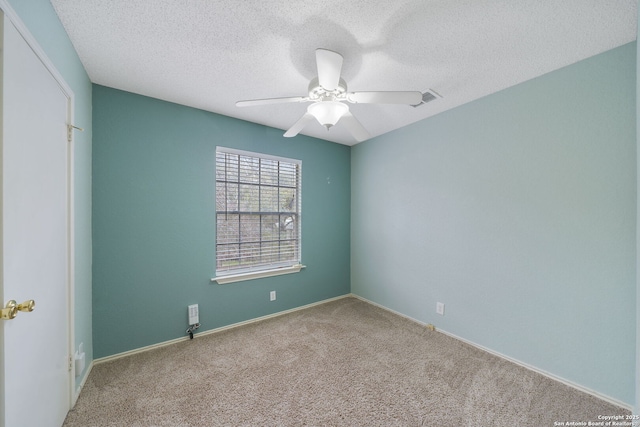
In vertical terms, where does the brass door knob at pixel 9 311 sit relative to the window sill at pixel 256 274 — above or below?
above

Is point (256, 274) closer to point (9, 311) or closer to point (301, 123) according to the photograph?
point (301, 123)

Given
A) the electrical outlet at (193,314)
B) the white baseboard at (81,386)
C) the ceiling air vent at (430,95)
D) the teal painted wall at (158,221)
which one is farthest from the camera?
the electrical outlet at (193,314)

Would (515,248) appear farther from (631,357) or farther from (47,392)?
(47,392)

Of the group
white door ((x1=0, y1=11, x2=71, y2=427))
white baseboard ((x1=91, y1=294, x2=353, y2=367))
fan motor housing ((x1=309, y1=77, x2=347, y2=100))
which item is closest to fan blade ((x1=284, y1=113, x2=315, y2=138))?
fan motor housing ((x1=309, y1=77, x2=347, y2=100))

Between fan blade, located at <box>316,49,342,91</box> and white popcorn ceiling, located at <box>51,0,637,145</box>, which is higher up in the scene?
white popcorn ceiling, located at <box>51,0,637,145</box>

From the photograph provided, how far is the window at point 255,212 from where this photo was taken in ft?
9.11

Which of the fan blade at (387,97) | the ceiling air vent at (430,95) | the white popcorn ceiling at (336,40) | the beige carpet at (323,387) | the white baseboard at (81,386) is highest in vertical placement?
the white popcorn ceiling at (336,40)

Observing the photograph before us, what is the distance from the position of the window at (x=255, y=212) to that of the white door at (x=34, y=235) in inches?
53.0

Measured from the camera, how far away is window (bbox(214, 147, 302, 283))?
278 centimetres

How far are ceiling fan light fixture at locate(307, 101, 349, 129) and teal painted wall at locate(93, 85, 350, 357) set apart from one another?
1438mm

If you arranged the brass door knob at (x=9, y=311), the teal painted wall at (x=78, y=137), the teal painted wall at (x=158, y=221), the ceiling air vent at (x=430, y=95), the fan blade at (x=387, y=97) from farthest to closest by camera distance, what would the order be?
the ceiling air vent at (x=430, y=95)
the teal painted wall at (x=158, y=221)
the fan blade at (x=387, y=97)
the teal painted wall at (x=78, y=137)
the brass door knob at (x=9, y=311)

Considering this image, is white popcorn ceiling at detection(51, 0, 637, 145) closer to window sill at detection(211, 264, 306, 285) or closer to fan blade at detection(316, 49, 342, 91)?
fan blade at detection(316, 49, 342, 91)

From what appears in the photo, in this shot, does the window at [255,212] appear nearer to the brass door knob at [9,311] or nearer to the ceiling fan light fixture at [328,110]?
the ceiling fan light fixture at [328,110]

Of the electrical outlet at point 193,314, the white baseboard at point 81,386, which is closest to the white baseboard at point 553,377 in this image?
the electrical outlet at point 193,314
